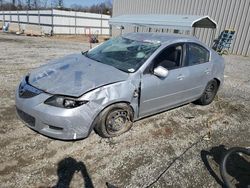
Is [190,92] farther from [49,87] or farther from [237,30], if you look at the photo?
[237,30]

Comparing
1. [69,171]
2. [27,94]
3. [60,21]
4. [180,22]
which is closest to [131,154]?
[69,171]

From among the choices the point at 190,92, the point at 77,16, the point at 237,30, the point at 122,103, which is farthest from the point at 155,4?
the point at 122,103

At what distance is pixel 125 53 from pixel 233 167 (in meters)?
2.46

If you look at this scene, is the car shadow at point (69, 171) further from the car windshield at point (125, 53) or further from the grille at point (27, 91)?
the car windshield at point (125, 53)

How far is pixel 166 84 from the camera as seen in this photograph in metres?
3.71

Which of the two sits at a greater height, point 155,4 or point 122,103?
point 155,4

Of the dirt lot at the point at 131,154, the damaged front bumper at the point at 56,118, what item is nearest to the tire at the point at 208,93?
the dirt lot at the point at 131,154

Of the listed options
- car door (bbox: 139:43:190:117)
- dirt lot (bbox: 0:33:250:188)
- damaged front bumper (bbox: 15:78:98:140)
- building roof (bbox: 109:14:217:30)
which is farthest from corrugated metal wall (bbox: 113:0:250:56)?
damaged front bumper (bbox: 15:78:98:140)

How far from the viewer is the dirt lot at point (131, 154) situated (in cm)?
259

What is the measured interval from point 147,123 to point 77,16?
26703 mm

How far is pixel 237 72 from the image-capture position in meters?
9.24

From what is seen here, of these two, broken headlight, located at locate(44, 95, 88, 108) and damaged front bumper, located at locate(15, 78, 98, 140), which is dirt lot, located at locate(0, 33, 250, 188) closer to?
damaged front bumper, located at locate(15, 78, 98, 140)

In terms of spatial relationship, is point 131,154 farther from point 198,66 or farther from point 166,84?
point 198,66

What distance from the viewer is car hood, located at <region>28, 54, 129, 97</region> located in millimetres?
2902
